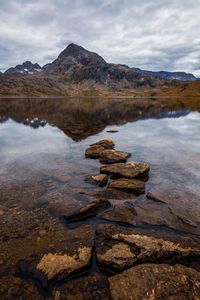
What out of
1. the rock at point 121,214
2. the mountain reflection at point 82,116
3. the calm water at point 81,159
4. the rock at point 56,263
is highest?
the rock at point 56,263

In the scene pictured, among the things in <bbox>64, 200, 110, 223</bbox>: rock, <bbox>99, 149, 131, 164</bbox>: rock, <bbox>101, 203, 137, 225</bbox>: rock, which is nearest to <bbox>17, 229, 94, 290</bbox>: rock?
<bbox>64, 200, 110, 223</bbox>: rock

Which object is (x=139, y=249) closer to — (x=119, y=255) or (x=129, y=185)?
(x=119, y=255)

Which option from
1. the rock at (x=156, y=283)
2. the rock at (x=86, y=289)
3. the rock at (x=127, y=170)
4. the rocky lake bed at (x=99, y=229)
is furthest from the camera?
the rock at (x=127, y=170)

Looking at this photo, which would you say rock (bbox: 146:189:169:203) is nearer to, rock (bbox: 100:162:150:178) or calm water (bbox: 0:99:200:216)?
calm water (bbox: 0:99:200:216)

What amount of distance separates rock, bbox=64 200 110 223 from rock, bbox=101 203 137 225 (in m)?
0.51

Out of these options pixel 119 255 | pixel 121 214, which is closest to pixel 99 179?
pixel 121 214

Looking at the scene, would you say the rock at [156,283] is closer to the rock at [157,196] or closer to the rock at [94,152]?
the rock at [157,196]

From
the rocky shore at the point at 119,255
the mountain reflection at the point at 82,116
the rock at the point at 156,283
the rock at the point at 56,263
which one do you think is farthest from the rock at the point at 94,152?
the rock at the point at 156,283

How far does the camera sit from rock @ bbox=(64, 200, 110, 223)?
45.8 feet

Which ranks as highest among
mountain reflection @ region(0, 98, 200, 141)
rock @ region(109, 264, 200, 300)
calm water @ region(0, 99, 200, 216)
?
rock @ region(109, 264, 200, 300)

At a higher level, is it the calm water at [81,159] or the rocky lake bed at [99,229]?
the rocky lake bed at [99,229]

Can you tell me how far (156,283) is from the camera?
877 centimetres

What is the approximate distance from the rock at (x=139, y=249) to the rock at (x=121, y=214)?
167 centimetres

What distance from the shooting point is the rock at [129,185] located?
1796cm
